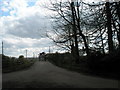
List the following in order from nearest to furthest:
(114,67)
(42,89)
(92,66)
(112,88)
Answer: (112,88), (42,89), (114,67), (92,66)

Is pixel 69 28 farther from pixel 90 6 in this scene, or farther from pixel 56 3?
pixel 90 6

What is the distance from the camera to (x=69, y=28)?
26.6 m

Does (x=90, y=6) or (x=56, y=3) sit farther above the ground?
(x=56, y=3)

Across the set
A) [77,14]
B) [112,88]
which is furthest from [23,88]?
[77,14]

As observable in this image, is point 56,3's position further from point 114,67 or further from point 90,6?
point 114,67

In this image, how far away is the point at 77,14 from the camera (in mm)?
24547

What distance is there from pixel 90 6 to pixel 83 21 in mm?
2672

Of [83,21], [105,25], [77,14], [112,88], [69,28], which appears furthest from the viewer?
[69,28]

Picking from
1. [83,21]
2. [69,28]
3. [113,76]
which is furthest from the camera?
[69,28]

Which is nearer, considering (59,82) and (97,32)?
(59,82)

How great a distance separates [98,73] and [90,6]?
21.6ft

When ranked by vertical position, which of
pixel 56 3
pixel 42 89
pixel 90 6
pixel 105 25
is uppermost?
pixel 56 3

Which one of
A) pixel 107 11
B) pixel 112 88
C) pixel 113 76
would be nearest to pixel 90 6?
pixel 107 11

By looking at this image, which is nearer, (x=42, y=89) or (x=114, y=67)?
(x=42, y=89)
